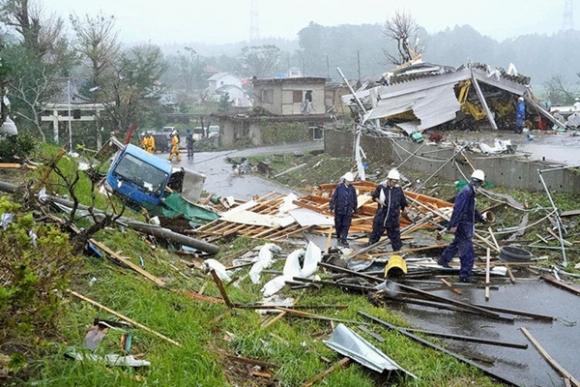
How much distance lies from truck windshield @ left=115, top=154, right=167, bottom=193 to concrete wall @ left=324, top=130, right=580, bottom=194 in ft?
28.9

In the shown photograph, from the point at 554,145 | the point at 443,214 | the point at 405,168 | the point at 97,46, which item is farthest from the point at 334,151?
the point at 97,46

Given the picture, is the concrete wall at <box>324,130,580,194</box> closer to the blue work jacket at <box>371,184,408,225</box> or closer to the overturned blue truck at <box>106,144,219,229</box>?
the blue work jacket at <box>371,184,408,225</box>

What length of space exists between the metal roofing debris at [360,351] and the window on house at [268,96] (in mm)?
45276

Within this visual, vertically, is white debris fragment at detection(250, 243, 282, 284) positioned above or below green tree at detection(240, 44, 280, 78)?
below

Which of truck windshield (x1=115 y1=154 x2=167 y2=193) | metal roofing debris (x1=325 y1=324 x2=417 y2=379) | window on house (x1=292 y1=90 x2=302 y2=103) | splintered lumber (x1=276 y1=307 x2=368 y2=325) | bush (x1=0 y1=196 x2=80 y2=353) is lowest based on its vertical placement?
splintered lumber (x1=276 y1=307 x2=368 y2=325)

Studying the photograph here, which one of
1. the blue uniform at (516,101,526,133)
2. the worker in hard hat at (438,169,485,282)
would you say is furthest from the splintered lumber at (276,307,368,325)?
the blue uniform at (516,101,526,133)

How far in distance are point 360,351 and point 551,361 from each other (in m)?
2.28

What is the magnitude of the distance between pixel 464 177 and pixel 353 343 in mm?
11636

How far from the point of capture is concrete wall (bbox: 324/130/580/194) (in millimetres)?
13633

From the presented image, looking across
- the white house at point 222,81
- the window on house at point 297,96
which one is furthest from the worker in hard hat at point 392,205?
the white house at point 222,81

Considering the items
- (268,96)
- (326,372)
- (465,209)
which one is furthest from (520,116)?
(268,96)

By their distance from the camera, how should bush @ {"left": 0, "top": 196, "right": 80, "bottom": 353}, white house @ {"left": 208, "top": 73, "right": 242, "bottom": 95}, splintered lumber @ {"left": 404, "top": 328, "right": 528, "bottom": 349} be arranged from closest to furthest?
1. bush @ {"left": 0, "top": 196, "right": 80, "bottom": 353}
2. splintered lumber @ {"left": 404, "top": 328, "right": 528, "bottom": 349}
3. white house @ {"left": 208, "top": 73, "right": 242, "bottom": 95}

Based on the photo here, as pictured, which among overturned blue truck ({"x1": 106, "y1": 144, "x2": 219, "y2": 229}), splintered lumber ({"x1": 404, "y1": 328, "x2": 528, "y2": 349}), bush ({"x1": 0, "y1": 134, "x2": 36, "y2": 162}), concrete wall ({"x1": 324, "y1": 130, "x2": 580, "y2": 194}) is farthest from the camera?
bush ({"x1": 0, "y1": 134, "x2": 36, "y2": 162})

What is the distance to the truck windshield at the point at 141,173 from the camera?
1471cm
